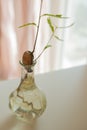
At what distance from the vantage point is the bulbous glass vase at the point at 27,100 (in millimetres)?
827

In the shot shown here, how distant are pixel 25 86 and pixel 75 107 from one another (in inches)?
9.7

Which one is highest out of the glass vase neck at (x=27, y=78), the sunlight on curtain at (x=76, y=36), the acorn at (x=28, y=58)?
the acorn at (x=28, y=58)

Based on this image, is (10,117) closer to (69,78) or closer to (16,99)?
(16,99)

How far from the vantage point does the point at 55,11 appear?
5.80 feet

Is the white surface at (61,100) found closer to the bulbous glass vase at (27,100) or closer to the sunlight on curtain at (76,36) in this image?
the bulbous glass vase at (27,100)

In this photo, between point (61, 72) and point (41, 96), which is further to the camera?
point (61, 72)

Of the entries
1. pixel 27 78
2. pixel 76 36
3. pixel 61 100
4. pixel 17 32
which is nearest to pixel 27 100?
pixel 27 78

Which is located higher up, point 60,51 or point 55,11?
point 55,11

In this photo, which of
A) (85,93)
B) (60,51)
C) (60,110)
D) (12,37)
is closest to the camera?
(60,110)

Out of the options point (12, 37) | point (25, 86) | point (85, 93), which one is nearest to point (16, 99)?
point (25, 86)

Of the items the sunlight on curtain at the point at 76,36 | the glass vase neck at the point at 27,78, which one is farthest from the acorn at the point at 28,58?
the sunlight on curtain at the point at 76,36

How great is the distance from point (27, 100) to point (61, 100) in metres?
Result: 0.20

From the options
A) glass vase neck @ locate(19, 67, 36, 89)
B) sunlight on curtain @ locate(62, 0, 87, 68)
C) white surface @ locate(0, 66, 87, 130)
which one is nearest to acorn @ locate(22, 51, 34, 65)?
glass vase neck @ locate(19, 67, 36, 89)

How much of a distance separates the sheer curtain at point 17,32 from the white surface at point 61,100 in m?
0.63
